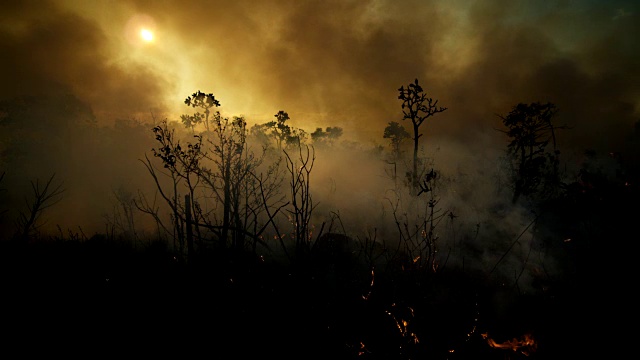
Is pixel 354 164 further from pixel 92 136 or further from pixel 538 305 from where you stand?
A: pixel 92 136

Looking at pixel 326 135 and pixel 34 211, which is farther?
pixel 326 135

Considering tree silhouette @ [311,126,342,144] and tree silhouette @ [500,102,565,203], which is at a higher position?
tree silhouette @ [311,126,342,144]

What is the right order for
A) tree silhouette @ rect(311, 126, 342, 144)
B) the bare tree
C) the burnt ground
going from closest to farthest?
the burnt ground < the bare tree < tree silhouette @ rect(311, 126, 342, 144)

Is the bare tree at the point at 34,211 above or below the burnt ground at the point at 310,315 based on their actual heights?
above

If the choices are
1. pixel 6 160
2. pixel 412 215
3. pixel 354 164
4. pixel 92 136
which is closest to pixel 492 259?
pixel 412 215

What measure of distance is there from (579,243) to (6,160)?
62572 millimetres

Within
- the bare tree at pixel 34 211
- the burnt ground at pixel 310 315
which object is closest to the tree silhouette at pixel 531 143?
the burnt ground at pixel 310 315

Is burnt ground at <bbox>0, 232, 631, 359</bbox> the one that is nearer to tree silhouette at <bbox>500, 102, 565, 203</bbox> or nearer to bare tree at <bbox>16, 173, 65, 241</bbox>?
bare tree at <bbox>16, 173, 65, 241</bbox>

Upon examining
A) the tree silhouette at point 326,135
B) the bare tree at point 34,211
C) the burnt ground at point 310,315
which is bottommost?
the burnt ground at point 310,315

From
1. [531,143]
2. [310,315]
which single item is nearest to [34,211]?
[310,315]

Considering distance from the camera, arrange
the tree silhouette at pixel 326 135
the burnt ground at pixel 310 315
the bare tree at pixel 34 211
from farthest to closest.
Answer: the tree silhouette at pixel 326 135 < the bare tree at pixel 34 211 < the burnt ground at pixel 310 315

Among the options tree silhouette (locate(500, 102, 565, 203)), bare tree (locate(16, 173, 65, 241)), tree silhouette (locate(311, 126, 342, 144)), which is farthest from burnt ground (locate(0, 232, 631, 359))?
tree silhouette (locate(311, 126, 342, 144))

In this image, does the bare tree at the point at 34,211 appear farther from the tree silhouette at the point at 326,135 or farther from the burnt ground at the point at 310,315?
the tree silhouette at the point at 326,135

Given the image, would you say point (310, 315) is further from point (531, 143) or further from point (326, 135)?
point (326, 135)
